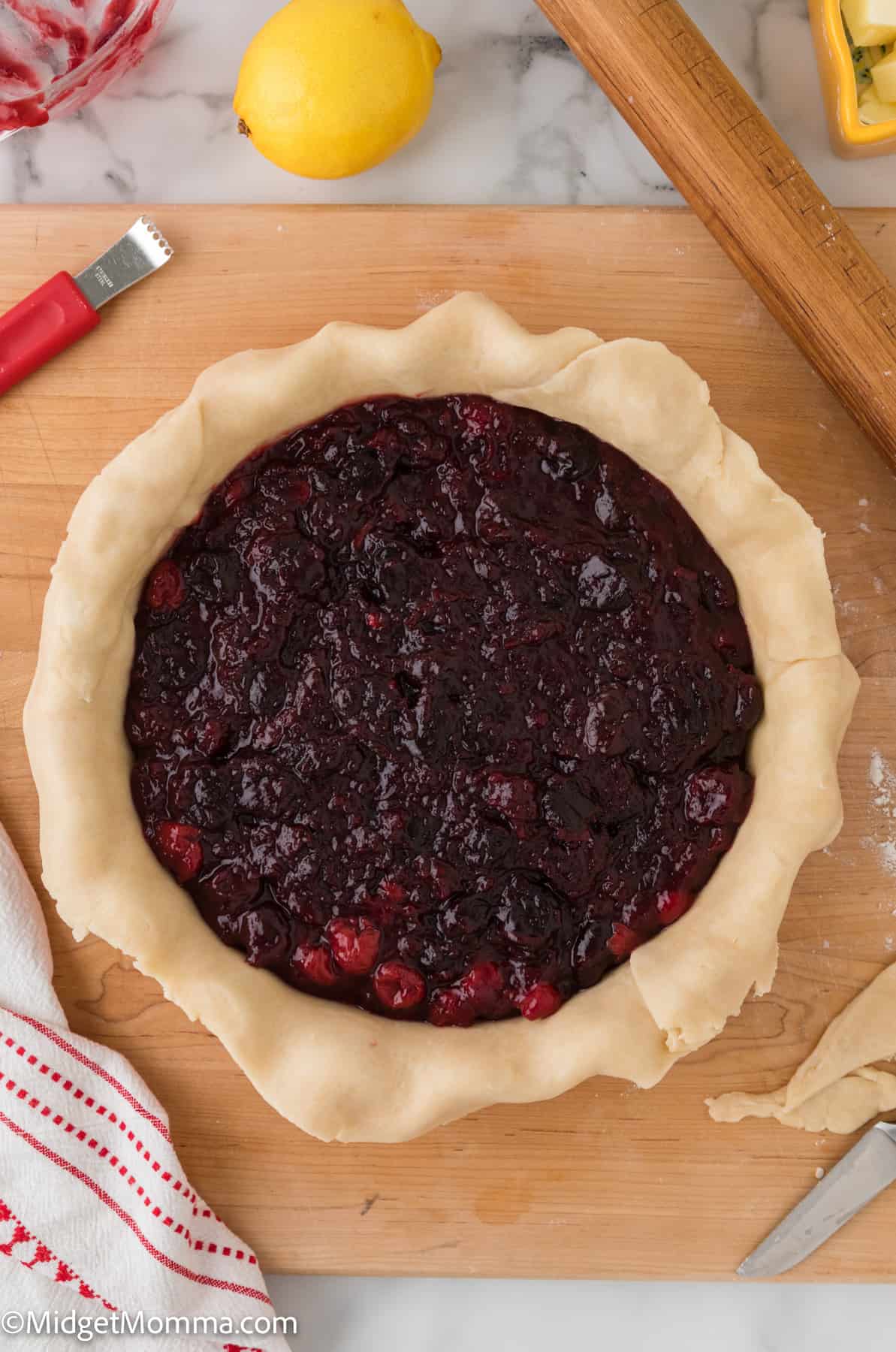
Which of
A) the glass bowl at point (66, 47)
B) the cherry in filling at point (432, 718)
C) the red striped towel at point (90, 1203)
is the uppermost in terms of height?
the glass bowl at point (66, 47)

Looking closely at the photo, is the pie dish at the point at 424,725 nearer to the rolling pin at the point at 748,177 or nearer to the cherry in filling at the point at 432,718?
the cherry in filling at the point at 432,718

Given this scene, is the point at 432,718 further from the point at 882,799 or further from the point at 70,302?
the point at 70,302

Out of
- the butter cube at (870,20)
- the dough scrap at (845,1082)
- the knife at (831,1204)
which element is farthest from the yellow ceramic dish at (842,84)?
the knife at (831,1204)

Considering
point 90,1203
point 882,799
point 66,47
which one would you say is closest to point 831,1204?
point 882,799

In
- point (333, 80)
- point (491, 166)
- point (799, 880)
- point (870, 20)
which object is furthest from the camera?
point (491, 166)

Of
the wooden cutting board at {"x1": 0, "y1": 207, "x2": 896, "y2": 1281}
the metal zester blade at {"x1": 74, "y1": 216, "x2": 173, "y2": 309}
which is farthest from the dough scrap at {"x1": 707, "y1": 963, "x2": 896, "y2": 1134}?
the metal zester blade at {"x1": 74, "y1": 216, "x2": 173, "y2": 309}
